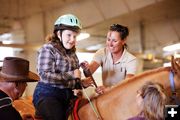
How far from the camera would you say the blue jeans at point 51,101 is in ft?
8.75

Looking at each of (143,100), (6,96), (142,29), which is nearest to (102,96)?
(143,100)

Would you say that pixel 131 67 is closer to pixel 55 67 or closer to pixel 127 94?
pixel 127 94

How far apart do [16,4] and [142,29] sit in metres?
5.41

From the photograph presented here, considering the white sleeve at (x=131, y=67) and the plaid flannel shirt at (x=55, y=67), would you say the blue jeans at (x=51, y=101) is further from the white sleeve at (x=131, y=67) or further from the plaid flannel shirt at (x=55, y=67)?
the white sleeve at (x=131, y=67)

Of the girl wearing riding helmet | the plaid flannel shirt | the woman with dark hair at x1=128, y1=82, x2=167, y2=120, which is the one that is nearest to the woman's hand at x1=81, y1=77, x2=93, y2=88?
the girl wearing riding helmet

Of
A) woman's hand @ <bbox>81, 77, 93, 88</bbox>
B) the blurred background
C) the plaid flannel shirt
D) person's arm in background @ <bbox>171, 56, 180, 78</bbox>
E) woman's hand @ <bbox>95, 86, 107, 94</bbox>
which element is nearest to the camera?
person's arm in background @ <bbox>171, 56, 180, 78</bbox>

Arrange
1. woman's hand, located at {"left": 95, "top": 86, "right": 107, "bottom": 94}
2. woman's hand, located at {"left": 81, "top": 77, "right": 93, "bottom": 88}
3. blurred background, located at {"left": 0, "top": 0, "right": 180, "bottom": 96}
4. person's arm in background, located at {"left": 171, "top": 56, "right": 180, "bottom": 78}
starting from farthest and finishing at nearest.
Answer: blurred background, located at {"left": 0, "top": 0, "right": 180, "bottom": 96}, woman's hand, located at {"left": 81, "top": 77, "right": 93, "bottom": 88}, woman's hand, located at {"left": 95, "top": 86, "right": 107, "bottom": 94}, person's arm in background, located at {"left": 171, "top": 56, "right": 180, "bottom": 78}

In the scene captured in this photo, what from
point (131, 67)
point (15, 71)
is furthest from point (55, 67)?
point (131, 67)

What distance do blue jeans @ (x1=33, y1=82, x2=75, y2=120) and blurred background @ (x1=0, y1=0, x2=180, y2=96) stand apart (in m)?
5.44

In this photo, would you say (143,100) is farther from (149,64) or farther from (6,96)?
(149,64)

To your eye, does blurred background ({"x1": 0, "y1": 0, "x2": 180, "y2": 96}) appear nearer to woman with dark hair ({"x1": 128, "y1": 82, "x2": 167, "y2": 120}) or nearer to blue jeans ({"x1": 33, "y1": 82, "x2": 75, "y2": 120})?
blue jeans ({"x1": 33, "y1": 82, "x2": 75, "y2": 120})

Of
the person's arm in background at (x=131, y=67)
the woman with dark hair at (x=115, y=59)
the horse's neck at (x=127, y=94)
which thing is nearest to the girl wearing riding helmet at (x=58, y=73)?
the horse's neck at (x=127, y=94)

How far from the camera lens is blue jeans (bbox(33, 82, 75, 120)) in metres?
2.67

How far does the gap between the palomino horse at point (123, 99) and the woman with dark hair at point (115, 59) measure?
486 mm
